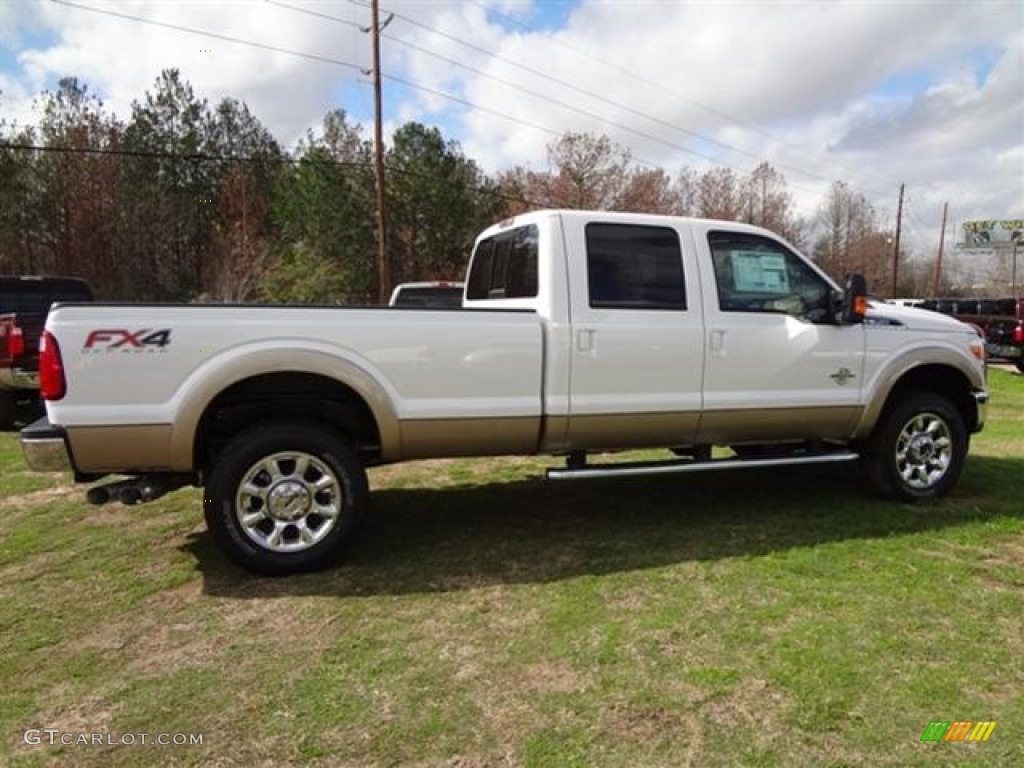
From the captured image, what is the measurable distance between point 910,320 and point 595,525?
272 centimetres

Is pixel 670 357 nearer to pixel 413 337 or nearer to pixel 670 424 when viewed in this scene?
pixel 670 424

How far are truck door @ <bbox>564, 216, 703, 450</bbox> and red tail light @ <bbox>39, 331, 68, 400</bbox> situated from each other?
271cm

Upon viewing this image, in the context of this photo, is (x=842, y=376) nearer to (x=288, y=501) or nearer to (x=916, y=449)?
(x=916, y=449)

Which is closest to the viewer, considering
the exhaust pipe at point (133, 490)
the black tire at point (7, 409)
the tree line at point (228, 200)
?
the exhaust pipe at point (133, 490)

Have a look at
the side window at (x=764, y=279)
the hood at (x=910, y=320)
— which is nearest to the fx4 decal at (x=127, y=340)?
the side window at (x=764, y=279)

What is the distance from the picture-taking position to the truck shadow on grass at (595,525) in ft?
14.2

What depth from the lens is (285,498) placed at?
4.25 metres

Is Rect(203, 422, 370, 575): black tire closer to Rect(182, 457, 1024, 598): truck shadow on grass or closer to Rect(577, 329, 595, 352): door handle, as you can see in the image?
Rect(182, 457, 1024, 598): truck shadow on grass

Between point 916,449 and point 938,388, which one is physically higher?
point 938,388

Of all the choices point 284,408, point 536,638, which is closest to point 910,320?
point 536,638

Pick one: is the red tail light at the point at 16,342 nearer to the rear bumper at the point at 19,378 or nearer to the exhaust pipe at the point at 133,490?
the rear bumper at the point at 19,378

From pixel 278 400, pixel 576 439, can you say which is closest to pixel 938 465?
pixel 576 439

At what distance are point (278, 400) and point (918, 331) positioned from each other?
175 inches

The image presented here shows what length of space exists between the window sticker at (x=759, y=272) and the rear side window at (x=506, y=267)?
1358 millimetres
